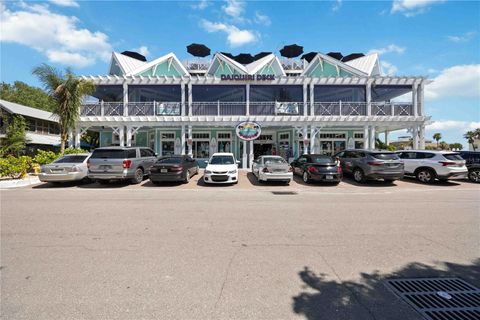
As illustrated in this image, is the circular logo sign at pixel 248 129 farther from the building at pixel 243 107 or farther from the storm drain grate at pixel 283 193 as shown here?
the storm drain grate at pixel 283 193

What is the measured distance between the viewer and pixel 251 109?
65.6 feet

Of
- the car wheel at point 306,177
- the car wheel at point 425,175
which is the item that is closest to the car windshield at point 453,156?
the car wheel at point 425,175

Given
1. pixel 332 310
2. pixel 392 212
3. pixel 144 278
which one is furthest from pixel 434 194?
pixel 144 278

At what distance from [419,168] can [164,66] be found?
71.4 ft

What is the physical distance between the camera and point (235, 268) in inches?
146

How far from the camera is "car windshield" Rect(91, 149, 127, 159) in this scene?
1188 cm

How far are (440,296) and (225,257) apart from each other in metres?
Result: 2.86

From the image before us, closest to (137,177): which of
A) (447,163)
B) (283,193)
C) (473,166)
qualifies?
(283,193)

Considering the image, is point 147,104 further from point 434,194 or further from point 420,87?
point 420,87

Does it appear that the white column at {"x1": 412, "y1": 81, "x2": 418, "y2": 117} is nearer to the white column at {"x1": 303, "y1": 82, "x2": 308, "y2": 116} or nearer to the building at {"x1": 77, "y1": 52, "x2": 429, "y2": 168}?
the building at {"x1": 77, "y1": 52, "x2": 429, "y2": 168}

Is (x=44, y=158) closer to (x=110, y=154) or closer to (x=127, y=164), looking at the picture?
Result: (x=110, y=154)

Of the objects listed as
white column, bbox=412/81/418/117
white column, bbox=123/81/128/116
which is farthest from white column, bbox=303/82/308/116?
white column, bbox=123/81/128/116

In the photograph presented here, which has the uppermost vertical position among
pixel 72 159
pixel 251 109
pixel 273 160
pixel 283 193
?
pixel 251 109

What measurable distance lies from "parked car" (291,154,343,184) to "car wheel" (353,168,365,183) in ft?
4.00
